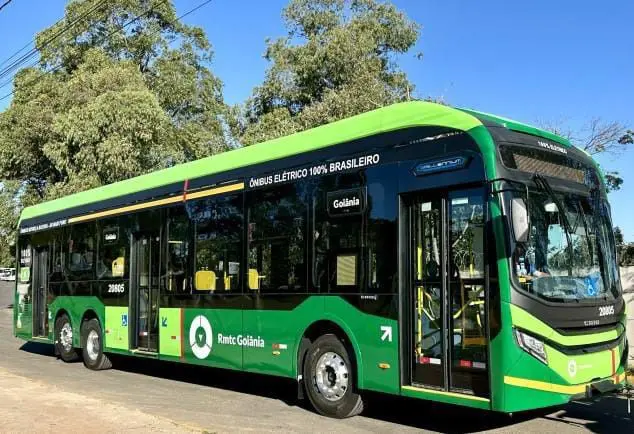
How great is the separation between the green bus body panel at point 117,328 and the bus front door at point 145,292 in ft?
0.72

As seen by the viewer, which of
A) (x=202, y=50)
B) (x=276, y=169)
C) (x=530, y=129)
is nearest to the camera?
(x=530, y=129)

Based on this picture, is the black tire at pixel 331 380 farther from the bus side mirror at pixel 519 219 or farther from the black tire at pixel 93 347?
A: the black tire at pixel 93 347

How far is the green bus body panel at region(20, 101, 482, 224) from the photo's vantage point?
7.39 meters

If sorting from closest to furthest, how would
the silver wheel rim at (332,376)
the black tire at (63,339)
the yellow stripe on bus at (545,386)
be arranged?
the yellow stripe on bus at (545,386) < the silver wheel rim at (332,376) < the black tire at (63,339)

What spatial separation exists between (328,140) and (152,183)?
465 centimetres

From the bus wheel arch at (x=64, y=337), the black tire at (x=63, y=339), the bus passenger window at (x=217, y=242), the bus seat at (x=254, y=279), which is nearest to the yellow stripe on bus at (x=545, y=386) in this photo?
the bus seat at (x=254, y=279)

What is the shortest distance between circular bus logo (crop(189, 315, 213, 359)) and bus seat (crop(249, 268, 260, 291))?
4.23 ft

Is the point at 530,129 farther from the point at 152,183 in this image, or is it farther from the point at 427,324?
the point at 152,183

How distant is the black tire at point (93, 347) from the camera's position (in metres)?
13.5

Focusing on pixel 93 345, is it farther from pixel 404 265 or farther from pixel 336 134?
pixel 404 265

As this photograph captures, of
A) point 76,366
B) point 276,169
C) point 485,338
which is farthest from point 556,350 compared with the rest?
point 76,366

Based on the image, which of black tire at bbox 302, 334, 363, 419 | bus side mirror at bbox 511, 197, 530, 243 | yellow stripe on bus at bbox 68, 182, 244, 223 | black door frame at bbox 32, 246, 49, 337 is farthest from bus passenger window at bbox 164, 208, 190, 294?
bus side mirror at bbox 511, 197, 530, 243

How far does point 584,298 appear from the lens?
275 inches

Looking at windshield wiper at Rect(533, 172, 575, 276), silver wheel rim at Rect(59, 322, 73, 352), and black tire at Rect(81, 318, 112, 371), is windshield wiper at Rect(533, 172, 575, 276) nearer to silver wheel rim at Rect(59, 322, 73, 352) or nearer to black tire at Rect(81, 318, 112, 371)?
black tire at Rect(81, 318, 112, 371)
